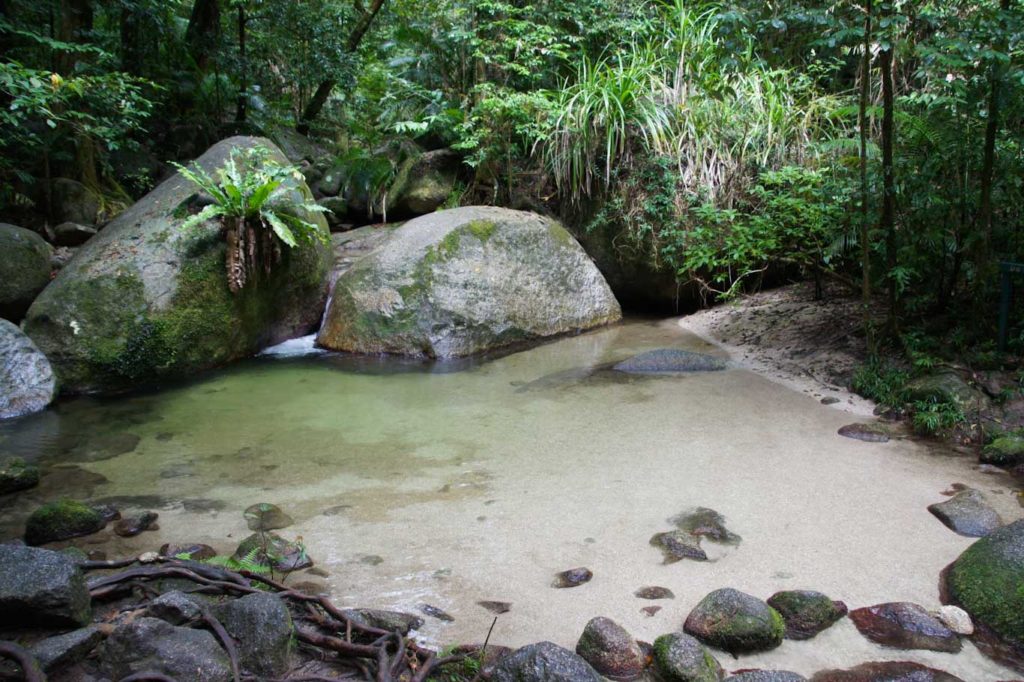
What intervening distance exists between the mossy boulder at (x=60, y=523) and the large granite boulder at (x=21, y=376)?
8.14ft

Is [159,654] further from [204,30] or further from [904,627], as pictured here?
[204,30]

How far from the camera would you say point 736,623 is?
2385 millimetres

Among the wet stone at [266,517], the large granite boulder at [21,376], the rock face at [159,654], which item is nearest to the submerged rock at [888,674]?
the rock face at [159,654]

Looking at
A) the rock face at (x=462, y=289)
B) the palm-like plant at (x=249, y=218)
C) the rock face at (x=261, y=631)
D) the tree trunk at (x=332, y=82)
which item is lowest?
the rock face at (x=261, y=631)

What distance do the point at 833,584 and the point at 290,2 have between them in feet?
36.3

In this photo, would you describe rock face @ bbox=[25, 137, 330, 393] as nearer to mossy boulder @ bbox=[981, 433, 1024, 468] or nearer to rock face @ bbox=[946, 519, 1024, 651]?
rock face @ bbox=[946, 519, 1024, 651]

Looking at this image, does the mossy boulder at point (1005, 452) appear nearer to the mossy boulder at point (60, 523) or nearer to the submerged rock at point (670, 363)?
the submerged rock at point (670, 363)

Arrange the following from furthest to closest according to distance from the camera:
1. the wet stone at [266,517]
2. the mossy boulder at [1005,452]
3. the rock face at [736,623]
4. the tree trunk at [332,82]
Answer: the tree trunk at [332,82]
the mossy boulder at [1005,452]
the wet stone at [266,517]
the rock face at [736,623]

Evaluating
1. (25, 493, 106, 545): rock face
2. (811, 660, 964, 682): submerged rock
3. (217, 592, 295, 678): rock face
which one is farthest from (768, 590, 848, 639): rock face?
(25, 493, 106, 545): rock face

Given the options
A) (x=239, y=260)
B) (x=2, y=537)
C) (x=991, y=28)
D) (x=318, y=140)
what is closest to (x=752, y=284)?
(x=991, y=28)

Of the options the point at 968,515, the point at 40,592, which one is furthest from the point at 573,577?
the point at 968,515

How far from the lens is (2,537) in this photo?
3271 millimetres

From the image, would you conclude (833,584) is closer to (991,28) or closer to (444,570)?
(444,570)

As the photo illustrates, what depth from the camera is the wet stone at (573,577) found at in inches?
110
